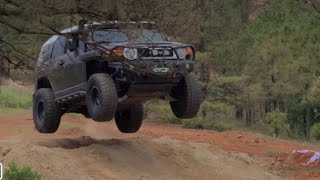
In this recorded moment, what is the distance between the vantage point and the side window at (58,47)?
38.5 ft

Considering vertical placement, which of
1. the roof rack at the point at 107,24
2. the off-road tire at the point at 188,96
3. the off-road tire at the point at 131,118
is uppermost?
the roof rack at the point at 107,24

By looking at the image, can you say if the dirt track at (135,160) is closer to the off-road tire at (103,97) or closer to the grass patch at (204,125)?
the off-road tire at (103,97)

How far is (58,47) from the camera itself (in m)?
12.0

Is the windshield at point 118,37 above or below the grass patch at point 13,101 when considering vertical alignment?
above

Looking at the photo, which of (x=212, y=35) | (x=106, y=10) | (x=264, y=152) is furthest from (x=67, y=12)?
(x=212, y=35)

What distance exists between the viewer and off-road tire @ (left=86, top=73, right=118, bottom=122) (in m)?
9.70

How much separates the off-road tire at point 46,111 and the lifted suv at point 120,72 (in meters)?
0.30

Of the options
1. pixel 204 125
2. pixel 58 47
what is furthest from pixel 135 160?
pixel 204 125

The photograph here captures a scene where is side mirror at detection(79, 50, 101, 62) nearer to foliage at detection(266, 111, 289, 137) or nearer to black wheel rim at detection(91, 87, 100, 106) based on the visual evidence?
black wheel rim at detection(91, 87, 100, 106)

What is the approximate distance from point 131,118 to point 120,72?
306 centimetres

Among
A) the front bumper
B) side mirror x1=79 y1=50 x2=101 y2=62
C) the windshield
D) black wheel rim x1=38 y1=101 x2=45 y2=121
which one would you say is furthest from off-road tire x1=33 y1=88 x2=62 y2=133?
the windshield

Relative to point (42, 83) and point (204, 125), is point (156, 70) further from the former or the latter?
point (204, 125)

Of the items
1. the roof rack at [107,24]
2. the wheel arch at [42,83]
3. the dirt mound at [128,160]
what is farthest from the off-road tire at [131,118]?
the roof rack at [107,24]

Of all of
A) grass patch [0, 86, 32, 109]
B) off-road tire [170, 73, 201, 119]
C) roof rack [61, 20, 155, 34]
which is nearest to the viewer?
roof rack [61, 20, 155, 34]
